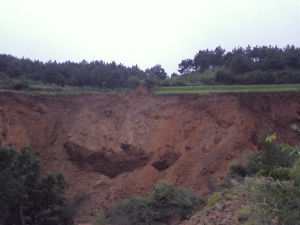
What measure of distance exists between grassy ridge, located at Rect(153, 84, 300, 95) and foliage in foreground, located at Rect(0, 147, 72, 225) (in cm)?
1126

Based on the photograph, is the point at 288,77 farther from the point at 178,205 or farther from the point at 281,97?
the point at 178,205

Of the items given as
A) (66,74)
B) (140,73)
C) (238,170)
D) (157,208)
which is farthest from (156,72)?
(157,208)

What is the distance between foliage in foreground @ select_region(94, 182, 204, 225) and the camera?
59.9 feet

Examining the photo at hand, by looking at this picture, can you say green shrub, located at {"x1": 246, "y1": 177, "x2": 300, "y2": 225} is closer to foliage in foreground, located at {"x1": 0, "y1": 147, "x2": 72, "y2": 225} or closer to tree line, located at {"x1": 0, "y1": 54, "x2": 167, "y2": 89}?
foliage in foreground, located at {"x1": 0, "y1": 147, "x2": 72, "y2": 225}

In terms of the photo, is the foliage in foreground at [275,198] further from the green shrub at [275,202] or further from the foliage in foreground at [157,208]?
the foliage in foreground at [157,208]

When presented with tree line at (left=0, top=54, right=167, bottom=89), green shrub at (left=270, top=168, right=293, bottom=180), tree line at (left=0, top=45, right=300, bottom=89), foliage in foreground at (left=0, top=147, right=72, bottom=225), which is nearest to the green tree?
tree line at (left=0, top=45, right=300, bottom=89)

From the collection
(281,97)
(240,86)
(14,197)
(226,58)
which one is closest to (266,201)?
(14,197)

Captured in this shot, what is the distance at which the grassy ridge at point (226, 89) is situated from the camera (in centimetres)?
2671

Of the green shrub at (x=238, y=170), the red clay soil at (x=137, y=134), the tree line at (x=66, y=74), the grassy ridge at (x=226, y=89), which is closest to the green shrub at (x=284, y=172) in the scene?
the green shrub at (x=238, y=170)

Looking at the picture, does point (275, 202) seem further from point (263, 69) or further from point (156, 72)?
point (156, 72)

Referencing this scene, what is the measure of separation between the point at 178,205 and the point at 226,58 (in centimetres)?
2192

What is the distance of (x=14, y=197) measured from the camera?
17000 millimetres

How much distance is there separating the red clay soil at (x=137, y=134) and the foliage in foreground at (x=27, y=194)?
16.0ft

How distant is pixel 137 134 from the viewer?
86.9 ft
